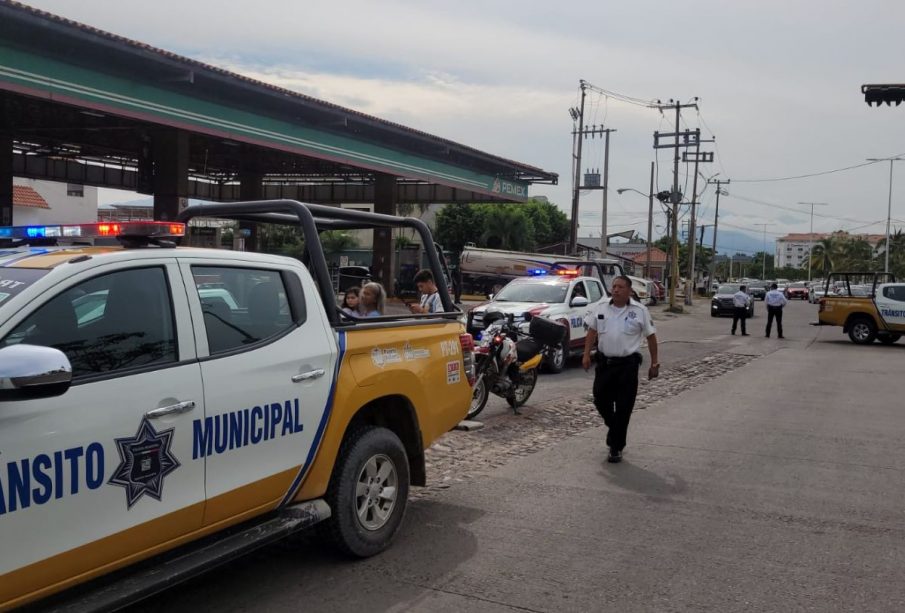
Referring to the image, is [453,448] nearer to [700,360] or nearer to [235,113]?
[700,360]

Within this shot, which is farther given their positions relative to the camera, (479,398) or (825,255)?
(825,255)

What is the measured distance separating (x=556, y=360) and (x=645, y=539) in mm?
9238

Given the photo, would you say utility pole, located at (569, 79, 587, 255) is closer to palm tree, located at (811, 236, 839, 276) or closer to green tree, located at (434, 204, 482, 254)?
green tree, located at (434, 204, 482, 254)

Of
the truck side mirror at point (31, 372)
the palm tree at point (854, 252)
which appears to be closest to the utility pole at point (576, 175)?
the truck side mirror at point (31, 372)

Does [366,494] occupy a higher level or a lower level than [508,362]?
lower

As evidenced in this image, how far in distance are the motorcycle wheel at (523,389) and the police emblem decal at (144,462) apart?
6758 millimetres

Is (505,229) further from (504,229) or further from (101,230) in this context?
(101,230)

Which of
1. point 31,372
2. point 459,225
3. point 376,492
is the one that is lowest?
point 376,492

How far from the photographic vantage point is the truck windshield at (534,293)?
51.4 feet

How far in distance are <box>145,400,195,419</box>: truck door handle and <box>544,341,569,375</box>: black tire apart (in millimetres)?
11014

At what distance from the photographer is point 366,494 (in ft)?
15.9

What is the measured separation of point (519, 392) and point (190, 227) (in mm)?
5363

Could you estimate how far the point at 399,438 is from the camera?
5359mm

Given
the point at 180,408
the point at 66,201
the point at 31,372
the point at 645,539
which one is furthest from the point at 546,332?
the point at 66,201
